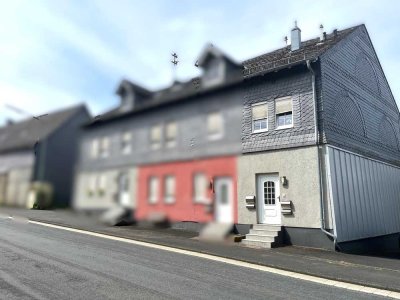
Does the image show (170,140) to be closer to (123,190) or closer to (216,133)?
(216,133)

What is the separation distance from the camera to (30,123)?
1.97m

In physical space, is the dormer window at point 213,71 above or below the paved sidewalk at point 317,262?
above

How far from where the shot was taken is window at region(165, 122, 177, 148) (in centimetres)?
162

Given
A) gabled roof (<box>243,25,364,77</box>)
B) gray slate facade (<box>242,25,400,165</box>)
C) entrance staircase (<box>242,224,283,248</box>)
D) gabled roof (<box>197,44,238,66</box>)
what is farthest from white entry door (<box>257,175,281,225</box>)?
gabled roof (<box>197,44,238,66</box>)

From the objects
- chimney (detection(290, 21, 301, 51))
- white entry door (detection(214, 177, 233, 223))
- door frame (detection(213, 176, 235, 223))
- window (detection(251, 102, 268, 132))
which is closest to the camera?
door frame (detection(213, 176, 235, 223))

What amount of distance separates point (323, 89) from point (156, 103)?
611 inches

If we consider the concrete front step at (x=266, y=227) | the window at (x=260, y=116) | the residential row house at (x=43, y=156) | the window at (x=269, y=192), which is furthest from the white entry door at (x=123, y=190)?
the window at (x=260, y=116)

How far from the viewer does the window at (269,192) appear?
16.4 metres

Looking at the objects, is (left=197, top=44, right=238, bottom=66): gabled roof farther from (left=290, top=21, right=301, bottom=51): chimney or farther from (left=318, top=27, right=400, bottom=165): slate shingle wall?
(left=290, top=21, right=301, bottom=51): chimney

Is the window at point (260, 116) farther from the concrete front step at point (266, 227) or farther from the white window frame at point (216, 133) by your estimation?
the white window frame at point (216, 133)

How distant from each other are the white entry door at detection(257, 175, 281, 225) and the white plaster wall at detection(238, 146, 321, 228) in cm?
29

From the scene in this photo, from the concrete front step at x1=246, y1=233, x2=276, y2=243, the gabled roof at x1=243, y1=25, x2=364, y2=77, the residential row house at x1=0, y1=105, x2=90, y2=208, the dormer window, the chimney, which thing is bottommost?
the concrete front step at x1=246, y1=233, x2=276, y2=243

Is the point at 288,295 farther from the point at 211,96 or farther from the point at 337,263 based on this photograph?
the point at 211,96

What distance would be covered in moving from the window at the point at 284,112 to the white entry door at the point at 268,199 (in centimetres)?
246
